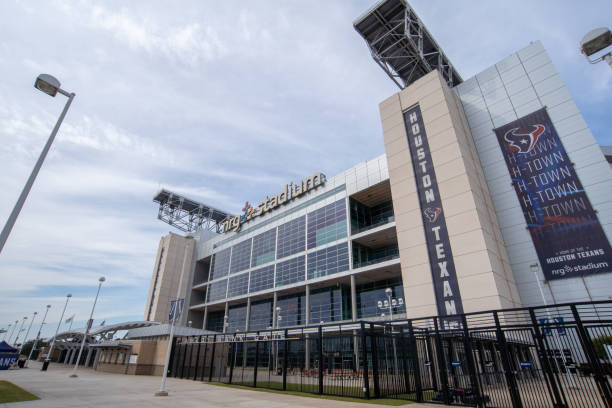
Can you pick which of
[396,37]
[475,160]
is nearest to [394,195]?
[475,160]

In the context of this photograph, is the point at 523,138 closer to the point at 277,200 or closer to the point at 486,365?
the point at 486,365

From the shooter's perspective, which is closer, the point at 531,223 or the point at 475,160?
the point at 531,223

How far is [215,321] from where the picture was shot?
72500 millimetres

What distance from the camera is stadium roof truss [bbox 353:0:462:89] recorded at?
50094 mm

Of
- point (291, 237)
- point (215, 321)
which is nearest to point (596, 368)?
point (291, 237)

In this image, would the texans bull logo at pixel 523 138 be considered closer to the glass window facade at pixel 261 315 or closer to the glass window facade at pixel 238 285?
the glass window facade at pixel 261 315

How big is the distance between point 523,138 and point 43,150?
43.7 meters

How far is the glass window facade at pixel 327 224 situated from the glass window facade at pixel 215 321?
110 feet

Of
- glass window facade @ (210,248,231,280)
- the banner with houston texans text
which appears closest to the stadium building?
the banner with houston texans text

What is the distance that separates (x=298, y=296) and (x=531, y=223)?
116 feet

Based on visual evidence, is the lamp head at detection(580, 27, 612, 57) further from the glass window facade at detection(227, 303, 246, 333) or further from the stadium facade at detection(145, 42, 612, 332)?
the glass window facade at detection(227, 303, 246, 333)

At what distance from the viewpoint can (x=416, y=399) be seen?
1470cm

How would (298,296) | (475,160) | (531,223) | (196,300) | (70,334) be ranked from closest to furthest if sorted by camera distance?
1. (531,223)
2. (475,160)
3. (70,334)
4. (298,296)
5. (196,300)

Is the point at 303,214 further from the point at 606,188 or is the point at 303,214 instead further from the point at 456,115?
the point at 606,188
